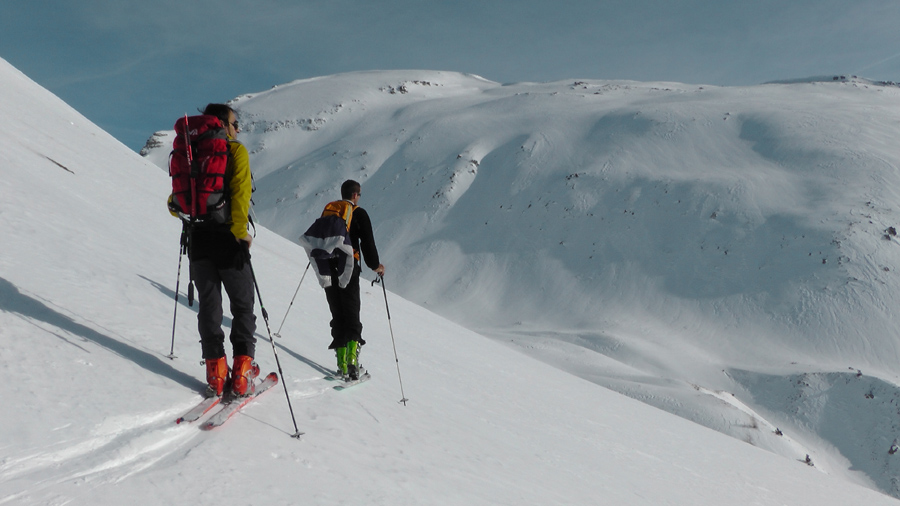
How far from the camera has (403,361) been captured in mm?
9141

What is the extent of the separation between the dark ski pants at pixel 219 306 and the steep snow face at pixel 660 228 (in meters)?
23.9

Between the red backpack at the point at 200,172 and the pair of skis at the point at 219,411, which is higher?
the red backpack at the point at 200,172

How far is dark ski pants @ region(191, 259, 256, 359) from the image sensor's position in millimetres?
4660

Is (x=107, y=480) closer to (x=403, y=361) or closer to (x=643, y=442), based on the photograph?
(x=403, y=361)

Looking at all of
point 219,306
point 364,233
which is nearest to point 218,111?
point 219,306

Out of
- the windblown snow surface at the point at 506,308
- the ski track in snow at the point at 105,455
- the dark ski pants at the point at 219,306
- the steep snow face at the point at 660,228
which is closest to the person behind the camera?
the ski track in snow at the point at 105,455

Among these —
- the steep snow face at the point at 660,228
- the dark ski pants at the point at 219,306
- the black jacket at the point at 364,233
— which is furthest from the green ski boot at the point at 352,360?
the steep snow face at the point at 660,228

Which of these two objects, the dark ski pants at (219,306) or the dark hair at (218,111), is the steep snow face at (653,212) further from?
the dark hair at (218,111)

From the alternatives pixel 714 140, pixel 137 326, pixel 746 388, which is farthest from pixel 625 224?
pixel 137 326

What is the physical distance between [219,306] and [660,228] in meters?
45.3

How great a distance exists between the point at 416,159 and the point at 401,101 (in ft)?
112

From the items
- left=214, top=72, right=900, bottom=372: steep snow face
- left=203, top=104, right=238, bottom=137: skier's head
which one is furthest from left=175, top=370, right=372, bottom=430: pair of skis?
left=214, top=72, right=900, bottom=372: steep snow face

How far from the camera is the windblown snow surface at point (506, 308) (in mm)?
4152

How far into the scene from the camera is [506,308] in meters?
44.1
